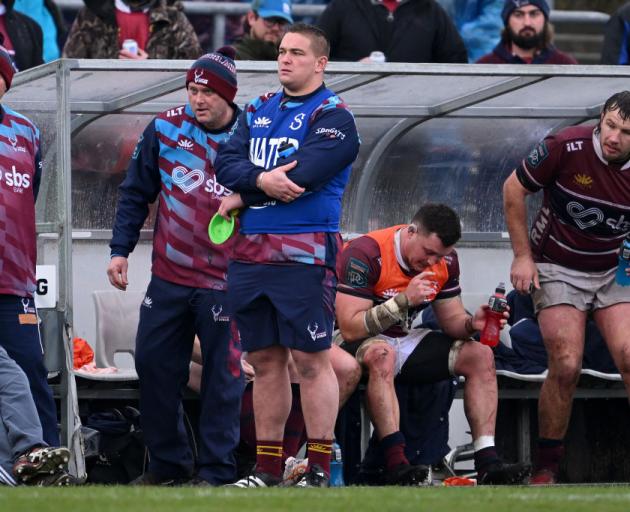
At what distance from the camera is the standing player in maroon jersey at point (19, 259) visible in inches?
325

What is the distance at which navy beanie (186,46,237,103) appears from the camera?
28.4 ft

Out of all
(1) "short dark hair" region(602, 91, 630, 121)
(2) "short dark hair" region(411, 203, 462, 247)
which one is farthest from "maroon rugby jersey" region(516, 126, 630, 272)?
(2) "short dark hair" region(411, 203, 462, 247)

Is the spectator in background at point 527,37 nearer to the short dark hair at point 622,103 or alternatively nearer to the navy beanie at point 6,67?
the short dark hair at point 622,103

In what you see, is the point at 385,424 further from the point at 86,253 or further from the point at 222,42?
the point at 222,42

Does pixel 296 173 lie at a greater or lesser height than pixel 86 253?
greater

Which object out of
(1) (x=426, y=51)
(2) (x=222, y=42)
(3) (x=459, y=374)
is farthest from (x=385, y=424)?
(2) (x=222, y=42)

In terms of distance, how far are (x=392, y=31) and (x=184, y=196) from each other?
3560mm

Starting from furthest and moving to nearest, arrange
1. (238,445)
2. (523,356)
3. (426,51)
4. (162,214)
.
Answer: (426,51), (523,356), (238,445), (162,214)

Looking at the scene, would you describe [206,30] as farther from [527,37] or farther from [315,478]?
[315,478]

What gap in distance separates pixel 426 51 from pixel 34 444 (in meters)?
5.13

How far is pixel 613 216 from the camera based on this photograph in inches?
357

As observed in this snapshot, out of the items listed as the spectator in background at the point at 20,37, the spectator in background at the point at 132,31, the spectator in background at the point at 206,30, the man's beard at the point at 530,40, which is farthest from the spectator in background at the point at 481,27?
the spectator in background at the point at 20,37

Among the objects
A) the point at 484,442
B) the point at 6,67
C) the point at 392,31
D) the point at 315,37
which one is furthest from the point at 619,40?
the point at 6,67

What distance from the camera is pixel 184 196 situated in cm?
870
